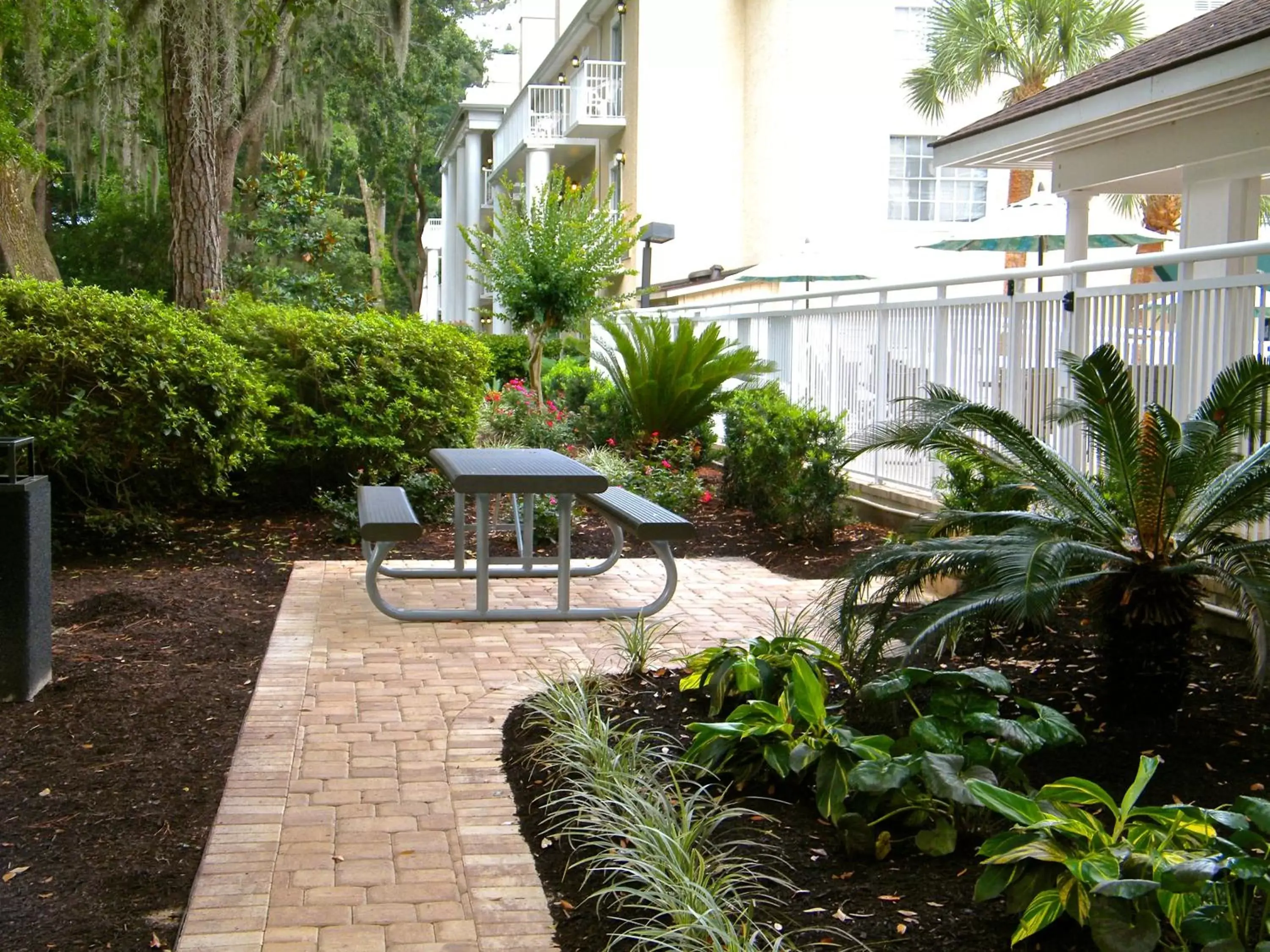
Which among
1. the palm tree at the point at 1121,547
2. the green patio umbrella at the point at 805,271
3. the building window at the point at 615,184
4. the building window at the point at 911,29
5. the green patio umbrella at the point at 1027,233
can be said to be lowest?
the palm tree at the point at 1121,547

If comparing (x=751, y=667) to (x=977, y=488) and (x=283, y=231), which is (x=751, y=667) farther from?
(x=283, y=231)

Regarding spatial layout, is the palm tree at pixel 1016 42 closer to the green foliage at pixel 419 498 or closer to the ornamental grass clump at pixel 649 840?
the green foliage at pixel 419 498

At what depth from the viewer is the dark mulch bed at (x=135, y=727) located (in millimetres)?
3820

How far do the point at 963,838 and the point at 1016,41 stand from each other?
22808mm

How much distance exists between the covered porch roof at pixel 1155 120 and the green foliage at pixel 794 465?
3227 mm

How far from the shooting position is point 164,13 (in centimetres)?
1241

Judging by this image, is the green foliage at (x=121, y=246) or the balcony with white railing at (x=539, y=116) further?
the green foliage at (x=121, y=246)

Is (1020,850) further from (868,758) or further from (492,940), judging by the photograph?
(492,940)

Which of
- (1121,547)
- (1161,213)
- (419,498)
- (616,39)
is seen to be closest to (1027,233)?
(419,498)

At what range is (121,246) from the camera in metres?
30.3

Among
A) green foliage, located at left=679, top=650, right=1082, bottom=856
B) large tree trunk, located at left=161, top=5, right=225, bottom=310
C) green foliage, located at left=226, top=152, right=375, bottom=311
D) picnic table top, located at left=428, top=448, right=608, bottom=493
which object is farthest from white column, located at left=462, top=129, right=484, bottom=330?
green foliage, located at left=679, top=650, right=1082, bottom=856

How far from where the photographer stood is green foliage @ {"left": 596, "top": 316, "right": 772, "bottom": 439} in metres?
13.3

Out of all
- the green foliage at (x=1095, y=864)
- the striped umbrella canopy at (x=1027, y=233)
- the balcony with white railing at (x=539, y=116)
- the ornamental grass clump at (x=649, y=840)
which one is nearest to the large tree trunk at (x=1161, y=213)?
the striped umbrella canopy at (x=1027, y=233)

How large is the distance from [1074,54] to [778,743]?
22315mm
